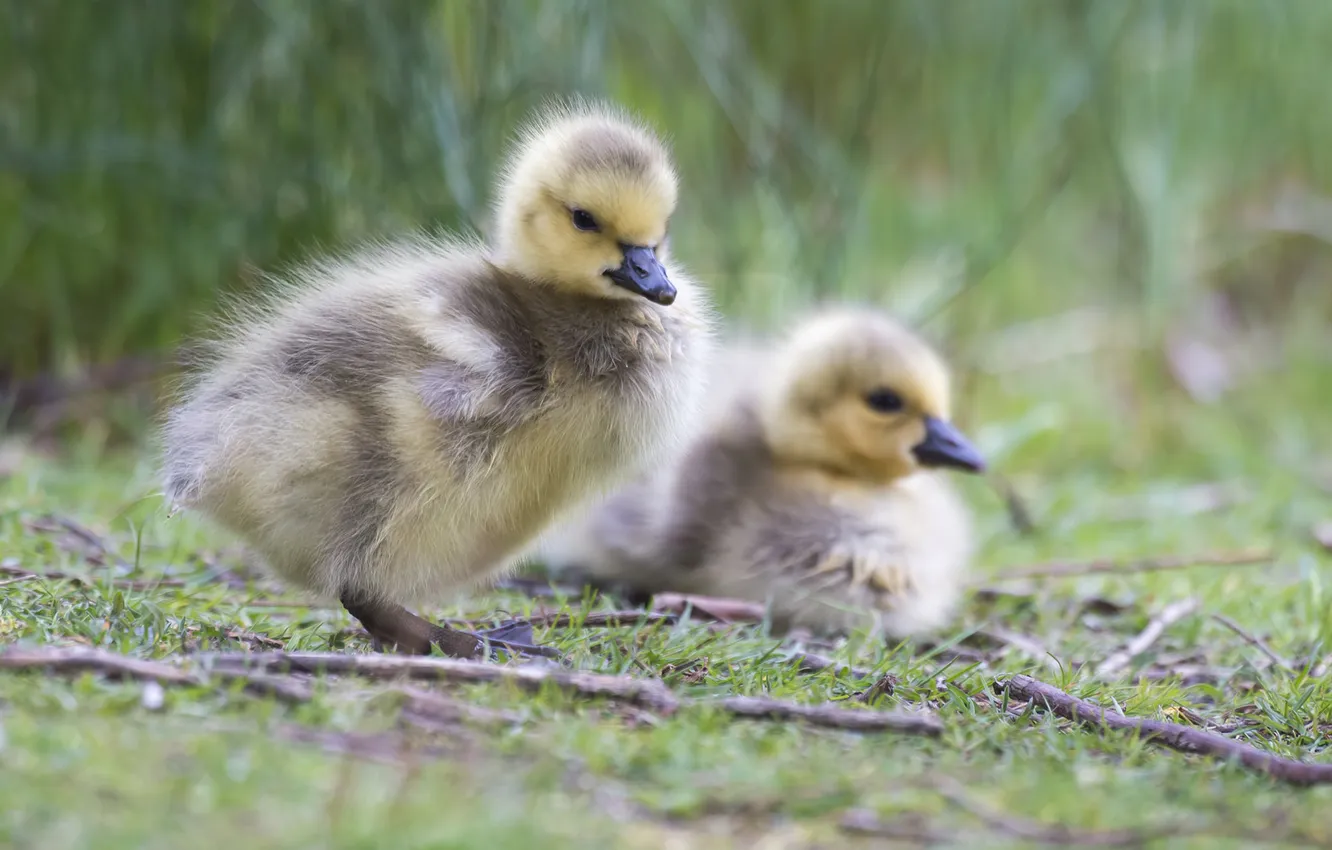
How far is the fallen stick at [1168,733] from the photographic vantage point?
1944 millimetres

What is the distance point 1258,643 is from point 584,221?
4.92ft

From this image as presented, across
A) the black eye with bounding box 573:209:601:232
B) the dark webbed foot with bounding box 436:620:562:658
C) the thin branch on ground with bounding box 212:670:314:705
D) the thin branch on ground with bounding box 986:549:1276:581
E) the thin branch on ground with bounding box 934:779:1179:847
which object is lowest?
the thin branch on ground with bounding box 212:670:314:705

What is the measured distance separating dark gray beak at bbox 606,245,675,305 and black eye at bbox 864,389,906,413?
119 centimetres

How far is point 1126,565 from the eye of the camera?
370cm

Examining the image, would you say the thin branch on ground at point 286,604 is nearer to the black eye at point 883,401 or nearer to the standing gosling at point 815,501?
the standing gosling at point 815,501

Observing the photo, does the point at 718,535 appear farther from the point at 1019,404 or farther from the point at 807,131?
the point at 1019,404

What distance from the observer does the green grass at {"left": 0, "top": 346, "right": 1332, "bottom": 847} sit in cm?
150

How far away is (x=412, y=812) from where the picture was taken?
1484 millimetres

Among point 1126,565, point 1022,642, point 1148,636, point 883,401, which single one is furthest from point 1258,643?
point 883,401

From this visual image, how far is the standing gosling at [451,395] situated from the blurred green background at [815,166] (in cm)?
89

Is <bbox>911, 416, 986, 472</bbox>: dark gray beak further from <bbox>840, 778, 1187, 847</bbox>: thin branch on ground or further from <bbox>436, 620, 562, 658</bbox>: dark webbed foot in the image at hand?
<bbox>840, 778, 1187, 847</bbox>: thin branch on ground

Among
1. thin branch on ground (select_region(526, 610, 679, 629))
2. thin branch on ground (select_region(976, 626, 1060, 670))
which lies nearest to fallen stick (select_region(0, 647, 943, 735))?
thin branch on ground (select_region(526, 610, 679, 629))

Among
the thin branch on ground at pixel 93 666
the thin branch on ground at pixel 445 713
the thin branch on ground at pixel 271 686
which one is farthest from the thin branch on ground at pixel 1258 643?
the thin branch on ground at pixel 93 666

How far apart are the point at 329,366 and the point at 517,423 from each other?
0.30m
